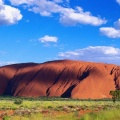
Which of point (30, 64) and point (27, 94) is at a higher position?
point (30, 64)

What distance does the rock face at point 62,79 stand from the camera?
388 feet

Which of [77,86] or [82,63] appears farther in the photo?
[82,63]

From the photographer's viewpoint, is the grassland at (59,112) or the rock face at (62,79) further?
the rock face at (62,79)

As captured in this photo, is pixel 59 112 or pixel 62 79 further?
pixel 62 79

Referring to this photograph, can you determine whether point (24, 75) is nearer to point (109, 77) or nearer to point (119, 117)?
point (109, 77)

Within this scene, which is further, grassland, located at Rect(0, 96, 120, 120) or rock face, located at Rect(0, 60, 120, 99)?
rock face, located at Rect(0, 60, 120, 99)

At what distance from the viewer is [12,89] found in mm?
131000

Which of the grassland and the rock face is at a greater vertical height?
the rock face

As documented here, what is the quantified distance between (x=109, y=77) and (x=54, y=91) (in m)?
20.1

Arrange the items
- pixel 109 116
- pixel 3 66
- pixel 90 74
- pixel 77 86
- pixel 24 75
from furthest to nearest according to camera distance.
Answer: pixel 3 66, pixel 24 75, pixel 90 74, pixel 77 86, pixel 109 116

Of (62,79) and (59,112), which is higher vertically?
(62,79)

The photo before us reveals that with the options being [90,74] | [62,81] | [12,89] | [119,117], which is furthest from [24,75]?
[119,117]

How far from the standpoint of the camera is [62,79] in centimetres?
12912

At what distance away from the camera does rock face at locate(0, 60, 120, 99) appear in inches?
4653
